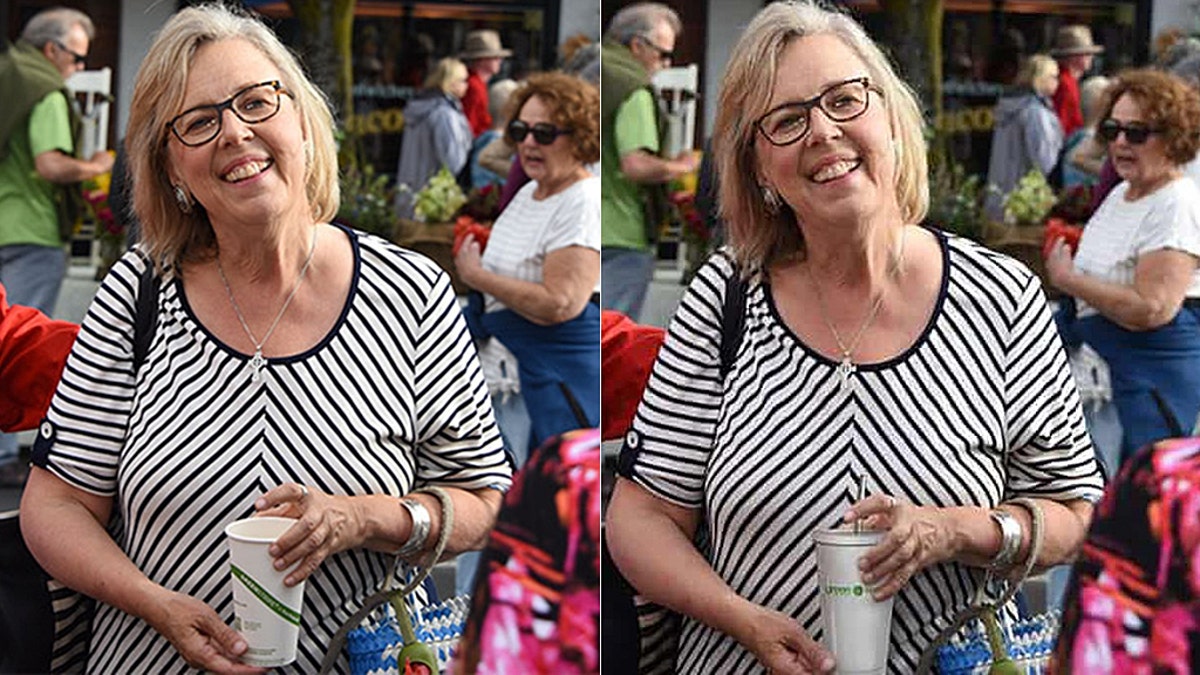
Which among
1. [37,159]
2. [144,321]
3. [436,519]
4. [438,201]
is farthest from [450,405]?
[37,159]

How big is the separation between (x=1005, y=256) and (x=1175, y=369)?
0.23 metres

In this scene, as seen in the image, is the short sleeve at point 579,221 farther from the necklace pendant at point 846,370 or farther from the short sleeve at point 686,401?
the necklace pendant at point 846,370

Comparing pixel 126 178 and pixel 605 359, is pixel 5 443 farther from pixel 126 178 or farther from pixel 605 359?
pixel 605 359

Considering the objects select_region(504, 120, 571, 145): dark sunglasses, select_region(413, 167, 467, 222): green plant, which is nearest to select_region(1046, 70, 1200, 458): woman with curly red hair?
select_region(504, 120, 571, 145): dark sunglasses

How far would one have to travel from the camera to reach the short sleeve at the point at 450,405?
1.82 meters

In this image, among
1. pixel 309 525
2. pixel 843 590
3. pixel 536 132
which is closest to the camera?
pixel 843 590

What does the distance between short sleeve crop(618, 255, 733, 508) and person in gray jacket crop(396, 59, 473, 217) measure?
33 centimetres

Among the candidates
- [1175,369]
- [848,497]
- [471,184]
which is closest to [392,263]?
[471,184]

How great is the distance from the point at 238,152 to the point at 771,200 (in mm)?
592

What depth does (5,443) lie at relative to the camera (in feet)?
6.19

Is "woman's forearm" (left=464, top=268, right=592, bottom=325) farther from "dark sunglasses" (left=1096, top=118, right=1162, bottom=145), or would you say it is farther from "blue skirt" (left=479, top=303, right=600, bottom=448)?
"dark sunglasses" (left=1096, top=118, right=1162, bottom=145)

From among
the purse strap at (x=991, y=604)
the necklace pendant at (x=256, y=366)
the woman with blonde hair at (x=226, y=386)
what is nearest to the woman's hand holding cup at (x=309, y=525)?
the woman with blonde hair at (x=226, y=386)

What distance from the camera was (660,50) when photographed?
1864 mm

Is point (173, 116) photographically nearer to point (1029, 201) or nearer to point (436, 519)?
point (436, 519)
